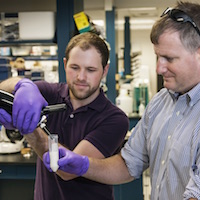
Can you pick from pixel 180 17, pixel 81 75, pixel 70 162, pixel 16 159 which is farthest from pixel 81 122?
pixel 16 159

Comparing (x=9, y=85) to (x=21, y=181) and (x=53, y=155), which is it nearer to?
(x=53, y=155)

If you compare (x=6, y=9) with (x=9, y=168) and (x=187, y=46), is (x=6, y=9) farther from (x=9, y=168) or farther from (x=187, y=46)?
(x=187, y=46)

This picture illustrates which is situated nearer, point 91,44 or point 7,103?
point 7,103

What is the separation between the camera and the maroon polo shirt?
1.82 meters

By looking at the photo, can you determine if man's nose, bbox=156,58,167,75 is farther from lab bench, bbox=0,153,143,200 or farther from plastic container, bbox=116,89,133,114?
plastic container, bbox=116,89,133,114

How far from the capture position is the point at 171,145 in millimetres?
1432

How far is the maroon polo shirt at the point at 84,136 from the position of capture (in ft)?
5.97

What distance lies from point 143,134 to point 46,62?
573 centimetres

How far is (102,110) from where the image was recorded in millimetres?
1924

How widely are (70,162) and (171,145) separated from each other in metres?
0.42

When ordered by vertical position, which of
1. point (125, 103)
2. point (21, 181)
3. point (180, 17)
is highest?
point (180, 17)

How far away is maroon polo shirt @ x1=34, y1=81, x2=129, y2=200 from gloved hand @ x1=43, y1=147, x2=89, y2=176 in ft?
0.60

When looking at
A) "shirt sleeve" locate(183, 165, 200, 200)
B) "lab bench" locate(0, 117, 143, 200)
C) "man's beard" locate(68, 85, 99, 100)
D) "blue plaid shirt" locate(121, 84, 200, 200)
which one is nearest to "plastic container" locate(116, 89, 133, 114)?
"lab bench" locate(0, 117, 143, 200)

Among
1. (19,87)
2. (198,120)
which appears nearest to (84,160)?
(19,87)
